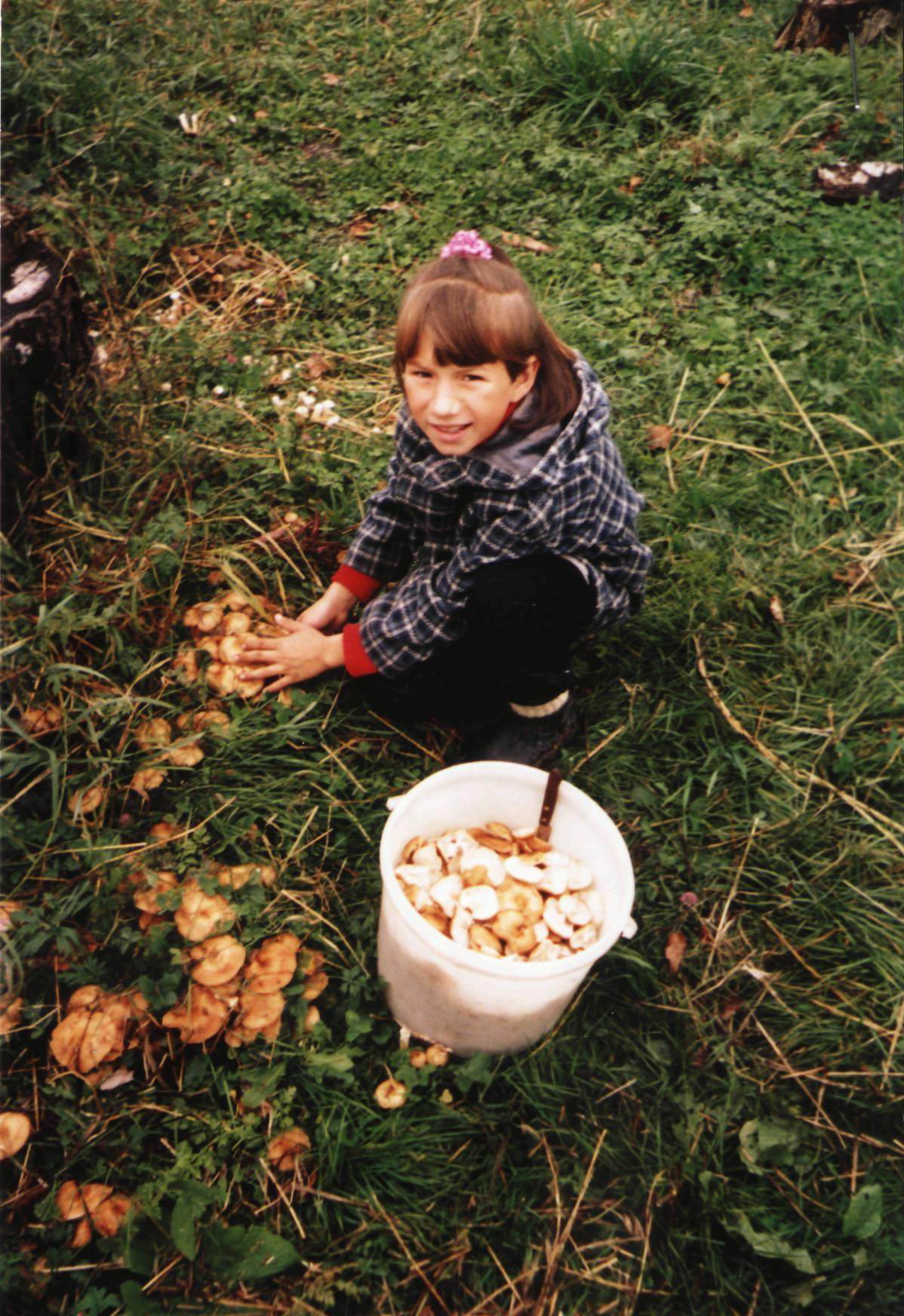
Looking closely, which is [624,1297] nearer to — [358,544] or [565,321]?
[358,544]

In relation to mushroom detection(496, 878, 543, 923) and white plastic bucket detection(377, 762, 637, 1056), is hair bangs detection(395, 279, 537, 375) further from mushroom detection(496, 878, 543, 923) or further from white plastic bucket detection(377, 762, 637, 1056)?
mushroom detection(496, 878, 543, 923)

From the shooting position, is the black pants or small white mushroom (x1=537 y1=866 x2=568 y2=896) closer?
small white mushroom (x1=537 y1=866 x2=568 y2=896)

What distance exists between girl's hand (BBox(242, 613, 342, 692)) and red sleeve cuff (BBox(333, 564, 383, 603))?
0.19 m

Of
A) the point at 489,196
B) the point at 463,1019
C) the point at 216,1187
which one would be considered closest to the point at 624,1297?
the point at 463,1019

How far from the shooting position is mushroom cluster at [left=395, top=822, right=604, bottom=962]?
167cm

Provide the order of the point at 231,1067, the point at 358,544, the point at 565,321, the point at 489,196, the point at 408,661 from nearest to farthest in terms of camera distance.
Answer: the point at 231,1067, the point at 408,661, the point at 358,544, the point at 565,321, the point at 489,196

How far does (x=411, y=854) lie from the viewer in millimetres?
1820

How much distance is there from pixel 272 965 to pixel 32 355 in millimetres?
1629

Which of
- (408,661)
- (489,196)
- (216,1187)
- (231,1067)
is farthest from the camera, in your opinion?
(489,196)

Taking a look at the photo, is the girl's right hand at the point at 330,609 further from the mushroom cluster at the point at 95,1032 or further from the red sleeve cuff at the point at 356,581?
the mushroom cluster at the point at 95,1032

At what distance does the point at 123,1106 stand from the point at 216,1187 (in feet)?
0.76

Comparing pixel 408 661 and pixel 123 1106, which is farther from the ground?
pixel 408 661

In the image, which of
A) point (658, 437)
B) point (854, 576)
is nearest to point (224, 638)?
point (658, 437)

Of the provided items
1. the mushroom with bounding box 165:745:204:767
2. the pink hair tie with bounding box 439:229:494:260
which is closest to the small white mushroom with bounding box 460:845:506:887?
the mushroom with bounding box 165:745:204:767
